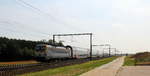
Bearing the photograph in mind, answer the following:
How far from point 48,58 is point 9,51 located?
2573 cm

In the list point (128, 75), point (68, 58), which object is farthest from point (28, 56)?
point (128, 75)

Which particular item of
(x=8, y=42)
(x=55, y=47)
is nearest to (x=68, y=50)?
(x=55, y=47)

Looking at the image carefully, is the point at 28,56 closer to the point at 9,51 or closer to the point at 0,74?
the point at 9,51

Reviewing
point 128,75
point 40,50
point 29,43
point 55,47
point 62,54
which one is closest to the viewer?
point 128,75

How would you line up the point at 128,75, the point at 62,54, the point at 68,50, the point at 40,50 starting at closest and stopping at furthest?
1. the point at 128,75
2. the point at 40,50
3. the point at 62,54
4. the point at 68,50

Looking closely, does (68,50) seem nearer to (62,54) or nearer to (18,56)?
(62,54)

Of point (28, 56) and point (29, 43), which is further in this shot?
point (29, 43)

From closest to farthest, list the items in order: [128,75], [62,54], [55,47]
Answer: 1. [128,75]
2. [55,47]
3. [62,54]

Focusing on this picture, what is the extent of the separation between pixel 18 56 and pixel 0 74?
54.4m

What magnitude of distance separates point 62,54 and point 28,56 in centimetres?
2287

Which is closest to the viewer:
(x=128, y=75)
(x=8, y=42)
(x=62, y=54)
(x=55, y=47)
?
(x=128, y=75)

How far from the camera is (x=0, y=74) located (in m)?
21.7

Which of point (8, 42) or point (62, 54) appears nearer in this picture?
point (62, 54)

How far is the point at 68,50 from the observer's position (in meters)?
63.9
